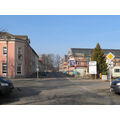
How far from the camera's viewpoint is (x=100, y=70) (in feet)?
97.1

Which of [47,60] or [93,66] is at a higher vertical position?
[47,60]

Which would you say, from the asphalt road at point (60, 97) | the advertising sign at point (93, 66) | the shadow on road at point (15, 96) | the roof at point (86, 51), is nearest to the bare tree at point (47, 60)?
the roof at point (86, 51)

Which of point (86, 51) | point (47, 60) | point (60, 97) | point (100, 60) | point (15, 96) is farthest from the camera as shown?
point (47, 60)

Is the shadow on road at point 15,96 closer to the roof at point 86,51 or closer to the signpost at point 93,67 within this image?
the signpost at point 93,67

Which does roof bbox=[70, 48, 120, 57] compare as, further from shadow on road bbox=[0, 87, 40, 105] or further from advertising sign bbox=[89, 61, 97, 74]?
shadow on road bbox=[0, 87, 40, 105]

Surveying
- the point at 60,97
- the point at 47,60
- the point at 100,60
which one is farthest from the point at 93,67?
the point at 47,60

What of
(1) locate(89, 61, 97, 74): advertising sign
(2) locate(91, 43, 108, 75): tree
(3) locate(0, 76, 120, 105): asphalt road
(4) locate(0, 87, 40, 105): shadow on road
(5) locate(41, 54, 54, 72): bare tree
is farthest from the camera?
(5) locate(41, 54, 54, 72): bare tree

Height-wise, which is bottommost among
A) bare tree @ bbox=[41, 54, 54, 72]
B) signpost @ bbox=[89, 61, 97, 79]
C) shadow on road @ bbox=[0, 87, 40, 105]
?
shadow on road @ bbox=[0, 87, 40, 105]

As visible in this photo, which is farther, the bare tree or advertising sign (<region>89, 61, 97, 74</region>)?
the bare tree

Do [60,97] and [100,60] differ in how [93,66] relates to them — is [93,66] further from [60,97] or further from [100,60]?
[60,97]

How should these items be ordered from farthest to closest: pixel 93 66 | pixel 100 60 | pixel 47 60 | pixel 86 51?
pixel 47 60 < pixel 86 51 < pixel 100 60 < pixel 93 66

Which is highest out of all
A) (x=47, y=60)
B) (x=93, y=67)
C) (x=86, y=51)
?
(x=86, y=51)

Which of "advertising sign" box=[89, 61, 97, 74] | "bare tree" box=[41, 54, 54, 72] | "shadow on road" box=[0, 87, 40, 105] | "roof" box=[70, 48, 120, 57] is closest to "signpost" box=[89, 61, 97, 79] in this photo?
"advertising sign" box=[89, 61, 97, 74]
